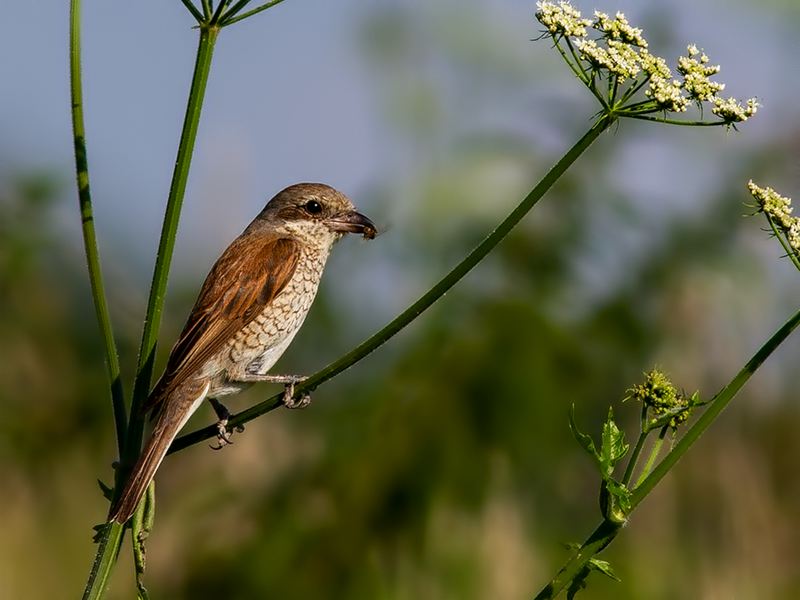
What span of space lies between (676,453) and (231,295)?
2.29 m

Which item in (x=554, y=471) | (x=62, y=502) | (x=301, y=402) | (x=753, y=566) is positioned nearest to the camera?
(x=301, y=402)

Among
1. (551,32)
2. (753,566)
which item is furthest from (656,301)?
(551,32)

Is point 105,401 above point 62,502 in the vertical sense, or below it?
above

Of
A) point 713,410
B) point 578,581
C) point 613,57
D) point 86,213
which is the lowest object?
point 86,213

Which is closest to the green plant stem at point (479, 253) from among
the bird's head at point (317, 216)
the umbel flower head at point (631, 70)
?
the umbel flower head at point (631, 70)

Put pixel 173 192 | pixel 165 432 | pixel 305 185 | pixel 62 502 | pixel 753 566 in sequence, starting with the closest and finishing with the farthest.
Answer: pixel 173 192 → pixel 165 432 → pixel 305 185 → pixel 753 566 → pixel 62 502

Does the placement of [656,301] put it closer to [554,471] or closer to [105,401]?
[554,471]

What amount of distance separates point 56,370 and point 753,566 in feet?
14.1

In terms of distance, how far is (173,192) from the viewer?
2.62m

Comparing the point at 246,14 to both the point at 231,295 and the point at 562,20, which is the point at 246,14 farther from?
the point at 231,295

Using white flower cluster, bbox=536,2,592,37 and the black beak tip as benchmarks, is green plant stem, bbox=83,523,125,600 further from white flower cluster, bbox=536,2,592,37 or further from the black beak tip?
the black beak tip

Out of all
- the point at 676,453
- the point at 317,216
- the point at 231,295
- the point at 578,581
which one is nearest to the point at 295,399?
the point at 231,295

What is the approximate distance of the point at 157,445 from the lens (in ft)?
11.1

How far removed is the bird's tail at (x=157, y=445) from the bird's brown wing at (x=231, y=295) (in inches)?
2.6
